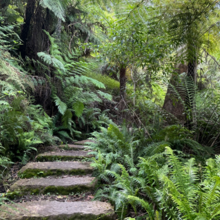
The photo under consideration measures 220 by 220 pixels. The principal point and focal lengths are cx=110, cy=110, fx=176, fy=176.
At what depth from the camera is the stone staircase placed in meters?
1.87

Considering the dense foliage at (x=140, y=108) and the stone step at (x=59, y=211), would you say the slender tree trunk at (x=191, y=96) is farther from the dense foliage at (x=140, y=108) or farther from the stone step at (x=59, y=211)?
the stone step at (x=59, y=211)

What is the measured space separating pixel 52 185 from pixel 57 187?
74 mm

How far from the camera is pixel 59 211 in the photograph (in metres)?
1.93

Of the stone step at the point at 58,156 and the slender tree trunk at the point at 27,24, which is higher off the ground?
the slender tree trunk at the point at 27,24

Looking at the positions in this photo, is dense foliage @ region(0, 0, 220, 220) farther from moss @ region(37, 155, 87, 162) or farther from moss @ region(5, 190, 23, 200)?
moss @ region(5, 190, 23, 200)

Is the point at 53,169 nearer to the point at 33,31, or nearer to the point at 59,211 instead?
the point at 59,211

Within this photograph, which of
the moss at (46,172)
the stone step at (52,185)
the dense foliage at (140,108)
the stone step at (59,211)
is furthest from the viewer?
the moss at (46,172)

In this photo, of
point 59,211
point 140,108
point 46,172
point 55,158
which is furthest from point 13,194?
point 140,108

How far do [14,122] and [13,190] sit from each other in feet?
3.48

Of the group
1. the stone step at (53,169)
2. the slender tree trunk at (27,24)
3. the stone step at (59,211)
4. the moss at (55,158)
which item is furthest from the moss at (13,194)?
the slender tree trunk at (27,24)

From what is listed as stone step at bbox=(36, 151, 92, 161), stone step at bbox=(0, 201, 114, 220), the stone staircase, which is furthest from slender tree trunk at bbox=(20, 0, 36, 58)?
stone step at bbox=(0, 201, 114, 220)

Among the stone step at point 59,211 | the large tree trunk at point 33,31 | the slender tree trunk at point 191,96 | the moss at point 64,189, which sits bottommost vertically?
the moss at point 64,189

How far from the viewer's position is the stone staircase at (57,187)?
6.13 ft

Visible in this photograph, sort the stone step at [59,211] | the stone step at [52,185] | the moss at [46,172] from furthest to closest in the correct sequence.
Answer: the moss at [46,172]
the stone step at [52,185]
the stone step at [59,211]
